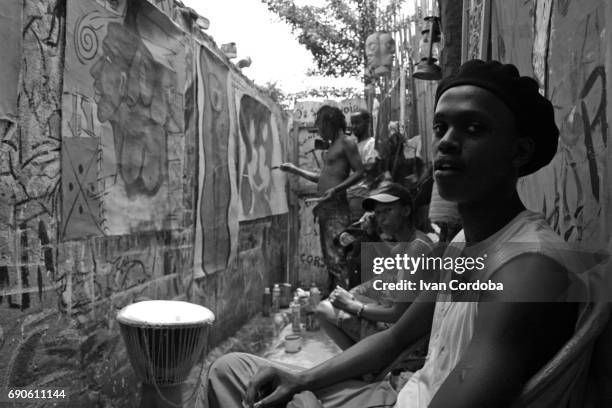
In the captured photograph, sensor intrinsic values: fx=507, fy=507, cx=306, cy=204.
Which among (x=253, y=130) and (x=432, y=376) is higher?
(x=253, y=130)

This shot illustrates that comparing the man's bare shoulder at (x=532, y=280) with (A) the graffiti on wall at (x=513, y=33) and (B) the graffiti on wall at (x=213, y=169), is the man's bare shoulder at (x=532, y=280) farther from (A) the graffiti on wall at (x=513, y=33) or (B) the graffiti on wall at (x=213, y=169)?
(B) the graffiti on wall at (x=213, y=169)

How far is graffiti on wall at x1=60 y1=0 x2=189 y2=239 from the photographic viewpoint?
2.67m

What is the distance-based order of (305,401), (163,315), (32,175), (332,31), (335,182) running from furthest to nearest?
(332,31) < (335,182) < (163,315) < (32,175) < (305,401)

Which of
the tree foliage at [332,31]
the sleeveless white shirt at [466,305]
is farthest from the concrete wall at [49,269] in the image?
the tree foliage at [332,31]

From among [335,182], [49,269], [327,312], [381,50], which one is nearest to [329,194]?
[335,182]

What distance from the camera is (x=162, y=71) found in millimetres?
3752

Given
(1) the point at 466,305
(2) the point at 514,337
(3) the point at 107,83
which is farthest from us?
→ (3) the point at 107,83

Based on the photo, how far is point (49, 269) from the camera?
2.46 meters

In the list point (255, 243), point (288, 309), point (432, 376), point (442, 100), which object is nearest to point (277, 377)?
point (432, 376)

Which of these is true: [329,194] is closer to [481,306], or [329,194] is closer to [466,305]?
[466,305]

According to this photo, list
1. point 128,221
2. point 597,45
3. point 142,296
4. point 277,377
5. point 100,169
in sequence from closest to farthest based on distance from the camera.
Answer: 1. point 597,45
2. point 277,377
3. point 100,169
4. point 128,221
5. point 142,296

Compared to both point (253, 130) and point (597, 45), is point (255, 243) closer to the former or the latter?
point (253, 130)

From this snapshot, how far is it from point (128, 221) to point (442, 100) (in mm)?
2467

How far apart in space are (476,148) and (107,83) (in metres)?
2.44
